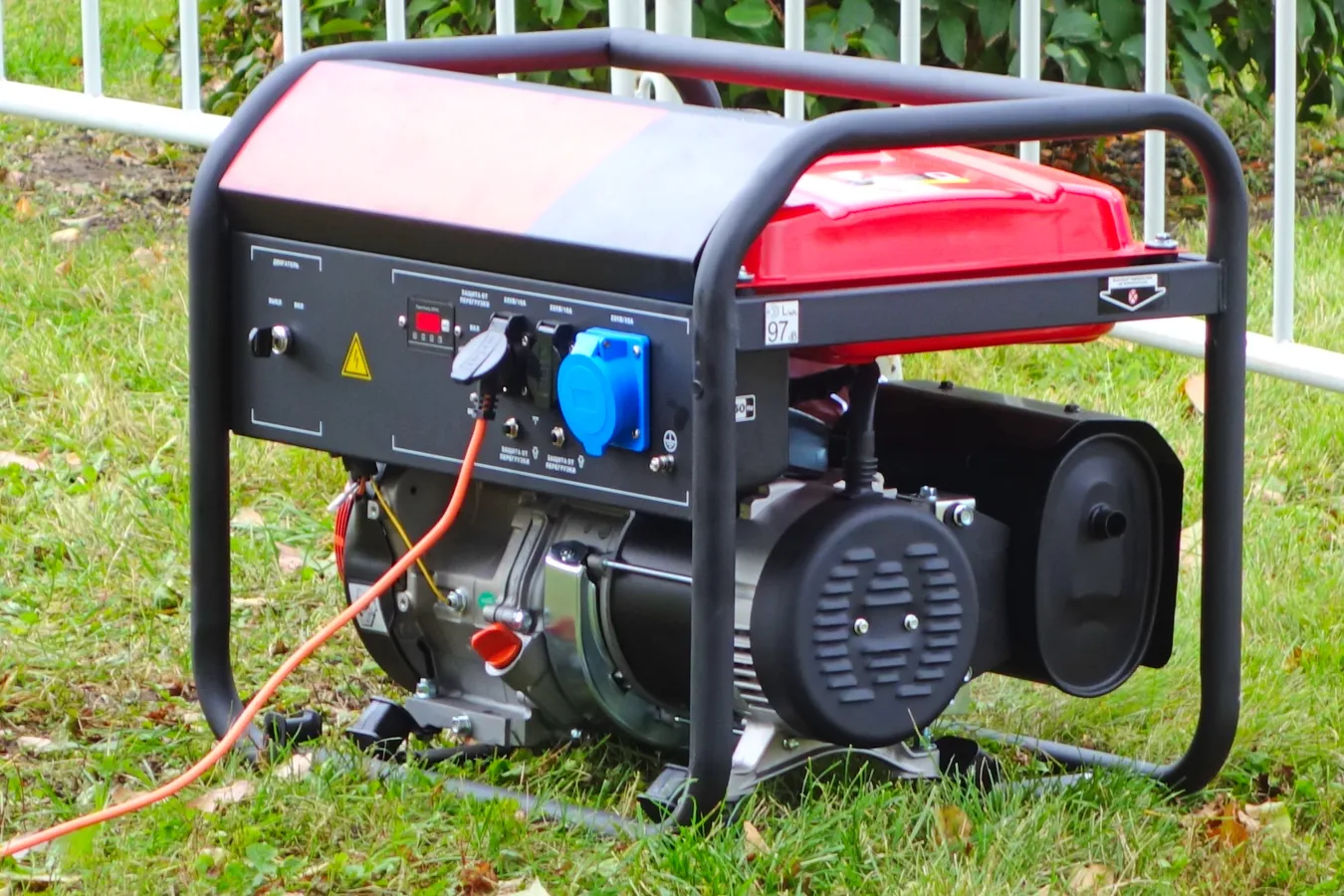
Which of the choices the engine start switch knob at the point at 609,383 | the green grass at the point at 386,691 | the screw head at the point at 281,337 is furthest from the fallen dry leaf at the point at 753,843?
the screw head at the point at 281,337

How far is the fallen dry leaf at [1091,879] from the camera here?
7.68 ft

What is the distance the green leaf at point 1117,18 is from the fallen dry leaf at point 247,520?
2488 millimetres

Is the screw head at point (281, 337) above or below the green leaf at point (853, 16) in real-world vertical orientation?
below

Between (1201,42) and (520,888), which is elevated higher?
(1201,42)

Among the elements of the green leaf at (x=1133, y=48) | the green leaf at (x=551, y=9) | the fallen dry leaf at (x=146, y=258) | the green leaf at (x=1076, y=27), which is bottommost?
the fallen dry leaf at (x=146, y=258)

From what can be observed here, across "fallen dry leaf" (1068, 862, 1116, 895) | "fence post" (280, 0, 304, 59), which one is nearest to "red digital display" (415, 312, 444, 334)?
"fallen dry leaf" (1068, 862, 1116, 895)

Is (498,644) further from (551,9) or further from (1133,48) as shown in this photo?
(1133,48)

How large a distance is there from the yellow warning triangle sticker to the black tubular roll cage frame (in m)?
0.21

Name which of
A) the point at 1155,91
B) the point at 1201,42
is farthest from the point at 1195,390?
the point at 1201,42

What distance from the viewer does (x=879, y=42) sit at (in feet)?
16.1

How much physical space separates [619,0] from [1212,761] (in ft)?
5.85

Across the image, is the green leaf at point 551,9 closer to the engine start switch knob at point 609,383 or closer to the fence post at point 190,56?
the fence post at point 190,56

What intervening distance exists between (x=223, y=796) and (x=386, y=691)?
0.49 metres

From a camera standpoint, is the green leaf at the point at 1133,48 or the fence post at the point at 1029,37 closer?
the fence post at the point at 1029,37
